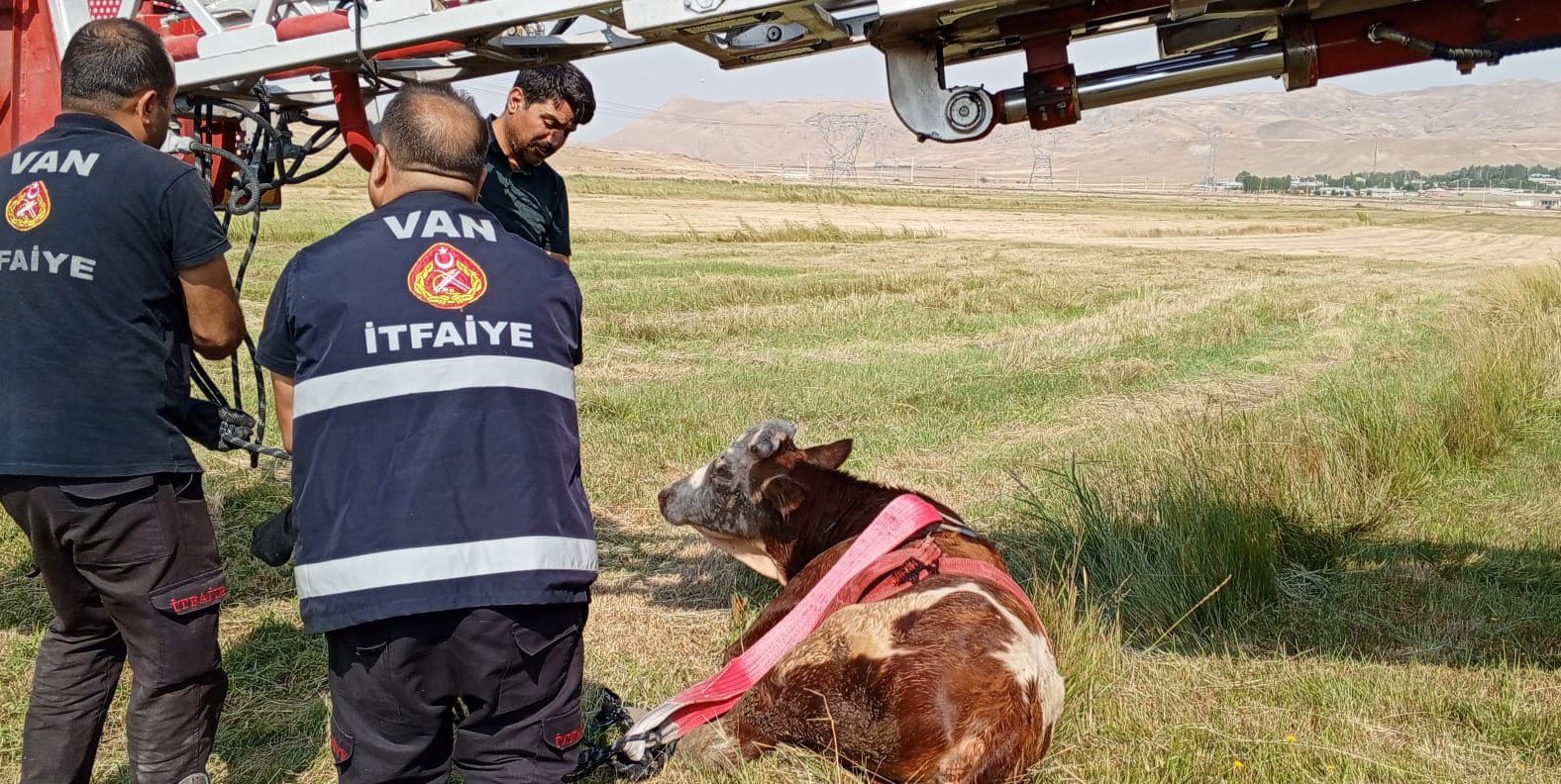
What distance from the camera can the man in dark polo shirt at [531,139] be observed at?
182 inches

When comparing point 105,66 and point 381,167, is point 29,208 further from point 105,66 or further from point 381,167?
point 381,167

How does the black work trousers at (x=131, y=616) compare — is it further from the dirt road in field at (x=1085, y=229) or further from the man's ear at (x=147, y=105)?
the dirt road in field at (x=1085, y=229)

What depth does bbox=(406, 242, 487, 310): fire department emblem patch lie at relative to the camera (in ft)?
8.54

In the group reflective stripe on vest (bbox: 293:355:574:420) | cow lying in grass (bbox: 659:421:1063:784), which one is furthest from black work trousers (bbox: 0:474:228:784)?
cow lying in grass (bbox: 659:421:1063:784)

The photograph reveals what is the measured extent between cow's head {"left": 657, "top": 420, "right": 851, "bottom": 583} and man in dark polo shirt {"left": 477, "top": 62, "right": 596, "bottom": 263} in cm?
126

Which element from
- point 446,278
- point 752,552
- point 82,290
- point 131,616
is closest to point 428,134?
point 446,278

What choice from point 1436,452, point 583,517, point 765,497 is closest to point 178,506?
point 583,517

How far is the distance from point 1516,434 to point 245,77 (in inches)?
315

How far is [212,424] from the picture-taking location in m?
3.57

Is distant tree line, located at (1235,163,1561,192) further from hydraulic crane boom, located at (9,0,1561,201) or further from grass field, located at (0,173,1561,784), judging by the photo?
hydraulic crane boom, located at (9,0,1561,201)

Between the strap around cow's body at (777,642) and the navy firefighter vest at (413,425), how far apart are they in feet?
4.64

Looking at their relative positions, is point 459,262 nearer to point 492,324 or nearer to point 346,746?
point 492,324

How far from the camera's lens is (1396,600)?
17.4 feet

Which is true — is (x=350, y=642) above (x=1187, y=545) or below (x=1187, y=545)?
above
